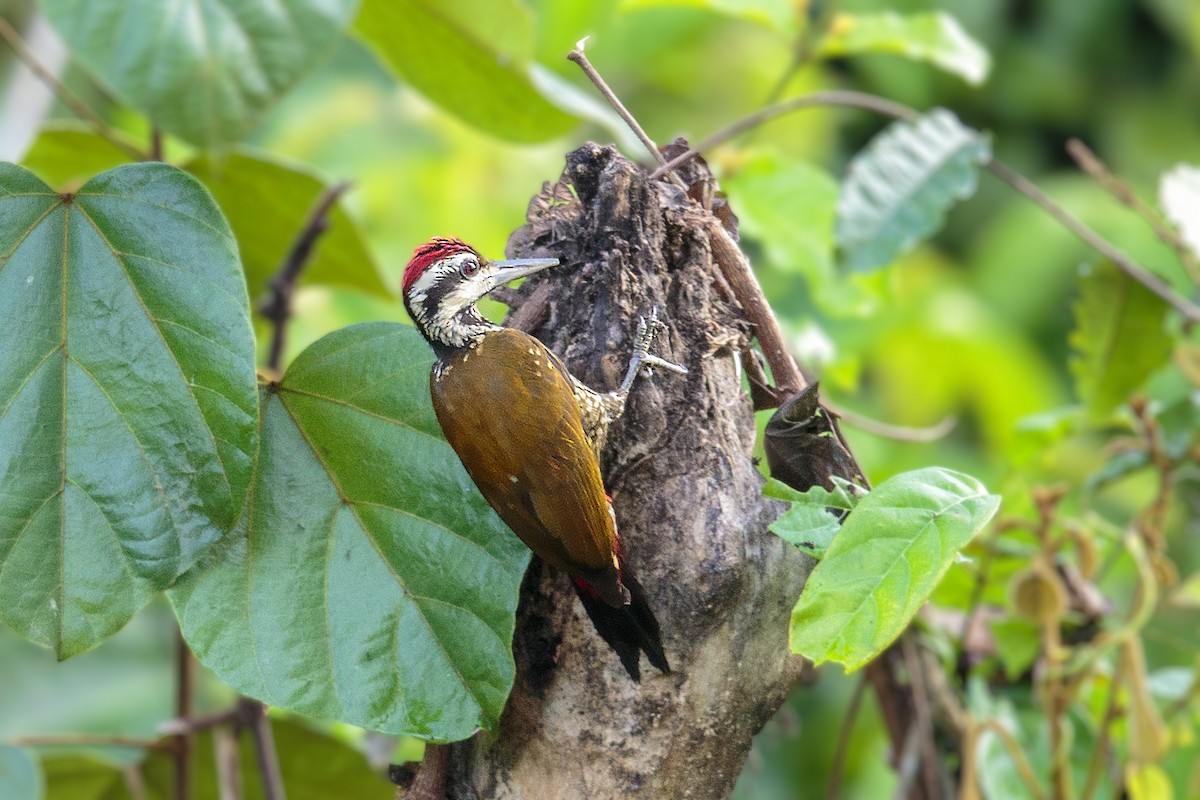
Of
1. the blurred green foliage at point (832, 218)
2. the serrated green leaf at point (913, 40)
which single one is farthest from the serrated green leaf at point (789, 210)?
the serrated green leaf at point (913, 40)

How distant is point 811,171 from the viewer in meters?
1.65

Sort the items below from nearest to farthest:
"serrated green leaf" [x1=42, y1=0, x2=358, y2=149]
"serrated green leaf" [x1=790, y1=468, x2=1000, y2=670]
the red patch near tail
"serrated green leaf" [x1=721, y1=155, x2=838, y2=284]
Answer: "serrated green leaf" [x1=790, y1=468, x2=1000, y2=670], the red patch near tail, "serrated green leaf" [x1=42, y1=0, x2=358, y2=149], "serrated green leaf" [x1=721, y1=155, x2=838, y2=284]

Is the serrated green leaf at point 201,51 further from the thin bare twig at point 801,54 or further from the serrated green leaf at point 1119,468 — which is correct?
the serrated green leaf at point 1119,468

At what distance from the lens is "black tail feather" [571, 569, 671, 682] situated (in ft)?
2.78

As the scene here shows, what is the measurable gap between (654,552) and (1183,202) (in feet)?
3.32

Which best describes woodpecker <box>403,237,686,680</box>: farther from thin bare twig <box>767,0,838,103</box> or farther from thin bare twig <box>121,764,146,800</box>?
thin bare twig <box>121,764,146,800</box>

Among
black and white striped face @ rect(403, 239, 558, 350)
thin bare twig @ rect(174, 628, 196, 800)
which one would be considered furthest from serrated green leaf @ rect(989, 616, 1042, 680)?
thin bare twig @ rect(174, 628, 196, 800)

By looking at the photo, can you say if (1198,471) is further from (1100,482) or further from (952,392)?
(952,392)

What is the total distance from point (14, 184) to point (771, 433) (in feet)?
2.05

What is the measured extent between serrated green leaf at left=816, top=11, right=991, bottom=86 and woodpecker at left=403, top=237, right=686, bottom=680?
761 millimetres

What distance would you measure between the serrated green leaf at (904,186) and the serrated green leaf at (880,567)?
0.67 metres

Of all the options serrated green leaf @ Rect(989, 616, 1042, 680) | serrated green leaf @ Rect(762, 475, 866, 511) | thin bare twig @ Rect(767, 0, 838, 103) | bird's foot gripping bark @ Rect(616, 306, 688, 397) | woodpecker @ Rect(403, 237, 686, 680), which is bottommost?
serrated green leaf @ Rect(989, 616, 1042, 680)

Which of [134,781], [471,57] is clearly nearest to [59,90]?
[471,57]

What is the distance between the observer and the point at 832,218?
165cm
